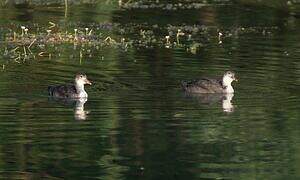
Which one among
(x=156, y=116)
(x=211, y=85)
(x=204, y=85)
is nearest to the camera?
(x=156, y=116)

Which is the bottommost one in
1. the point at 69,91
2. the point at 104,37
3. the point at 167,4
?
the point at 69,91

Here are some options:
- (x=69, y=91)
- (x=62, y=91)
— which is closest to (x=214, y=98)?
(x=69, y=91)

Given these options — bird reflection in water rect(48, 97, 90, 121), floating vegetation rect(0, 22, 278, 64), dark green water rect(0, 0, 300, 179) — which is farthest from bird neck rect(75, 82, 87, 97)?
floating vegetation rect(0, 22, 278, 64)

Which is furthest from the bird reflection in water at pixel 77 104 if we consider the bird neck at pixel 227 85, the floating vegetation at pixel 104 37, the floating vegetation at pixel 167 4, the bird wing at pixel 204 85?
the floating vegetation at pixel 167 4

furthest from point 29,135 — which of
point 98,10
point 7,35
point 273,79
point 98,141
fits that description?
point 98,10

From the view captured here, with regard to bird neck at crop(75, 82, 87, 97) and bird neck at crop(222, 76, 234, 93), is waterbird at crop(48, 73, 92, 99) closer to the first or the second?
bird neck at crop(75, 82, 87, 97)

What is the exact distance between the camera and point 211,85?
2541cm

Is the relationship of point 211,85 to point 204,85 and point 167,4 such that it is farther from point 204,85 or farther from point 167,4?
point 167,4

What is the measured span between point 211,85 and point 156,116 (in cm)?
412

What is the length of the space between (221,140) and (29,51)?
13.5 m

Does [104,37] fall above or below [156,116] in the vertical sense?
above

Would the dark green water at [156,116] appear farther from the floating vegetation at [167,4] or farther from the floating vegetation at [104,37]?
the floating vegetation at [167,4]

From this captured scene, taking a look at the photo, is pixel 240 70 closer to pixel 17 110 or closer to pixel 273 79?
pixel 273 79

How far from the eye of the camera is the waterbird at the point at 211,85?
25000 mm
